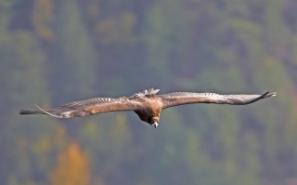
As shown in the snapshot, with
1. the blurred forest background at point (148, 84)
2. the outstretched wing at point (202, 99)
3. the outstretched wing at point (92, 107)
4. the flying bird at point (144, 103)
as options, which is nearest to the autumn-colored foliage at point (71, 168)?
the blurred forest background at point (148, 84)

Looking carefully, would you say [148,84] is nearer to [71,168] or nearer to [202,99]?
[71,168]

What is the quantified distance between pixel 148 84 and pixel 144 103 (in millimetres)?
49689

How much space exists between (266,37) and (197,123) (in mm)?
10046

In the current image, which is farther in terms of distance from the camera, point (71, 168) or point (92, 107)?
point (71, 168)

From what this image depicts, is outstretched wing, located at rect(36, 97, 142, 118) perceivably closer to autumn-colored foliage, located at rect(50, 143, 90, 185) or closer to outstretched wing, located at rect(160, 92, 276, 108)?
outstretched wing, located at rect(160, 92, 276, 108)

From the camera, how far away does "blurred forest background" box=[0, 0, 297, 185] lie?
209 ft

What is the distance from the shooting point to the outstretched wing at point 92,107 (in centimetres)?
1764

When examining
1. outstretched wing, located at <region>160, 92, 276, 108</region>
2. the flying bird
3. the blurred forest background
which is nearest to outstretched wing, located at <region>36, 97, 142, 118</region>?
the flying bird

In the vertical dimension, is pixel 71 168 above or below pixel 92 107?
above

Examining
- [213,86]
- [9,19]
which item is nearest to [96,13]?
[9,19]

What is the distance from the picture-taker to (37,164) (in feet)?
206

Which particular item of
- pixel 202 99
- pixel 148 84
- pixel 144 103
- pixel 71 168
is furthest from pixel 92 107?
pixel 148 84

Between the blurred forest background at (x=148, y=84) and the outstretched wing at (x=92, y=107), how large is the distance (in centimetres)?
4256

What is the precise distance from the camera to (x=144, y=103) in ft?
60.1
